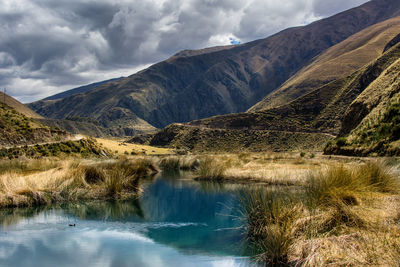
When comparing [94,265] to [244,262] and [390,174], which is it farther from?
[390,174]

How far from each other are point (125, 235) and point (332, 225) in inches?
221

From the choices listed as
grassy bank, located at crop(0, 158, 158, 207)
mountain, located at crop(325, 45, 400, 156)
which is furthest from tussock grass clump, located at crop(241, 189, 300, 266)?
mountain, located at crop(325, 45, 400, 156)

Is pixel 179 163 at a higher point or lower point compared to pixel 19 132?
lower

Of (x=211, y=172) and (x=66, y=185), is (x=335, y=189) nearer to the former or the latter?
(x=66, y=185)

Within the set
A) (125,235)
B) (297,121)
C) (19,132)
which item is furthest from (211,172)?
(297,121)

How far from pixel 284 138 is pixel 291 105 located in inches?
788

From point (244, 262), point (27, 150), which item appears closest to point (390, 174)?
point (244, 262)

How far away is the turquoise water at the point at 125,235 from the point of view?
292 inches

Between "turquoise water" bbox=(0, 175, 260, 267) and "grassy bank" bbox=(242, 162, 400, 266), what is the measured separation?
0.86 m

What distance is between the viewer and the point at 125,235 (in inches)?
369

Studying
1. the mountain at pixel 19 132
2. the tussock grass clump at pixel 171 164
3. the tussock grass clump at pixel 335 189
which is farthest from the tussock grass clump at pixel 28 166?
the tussock grass clump at pixel 171 164

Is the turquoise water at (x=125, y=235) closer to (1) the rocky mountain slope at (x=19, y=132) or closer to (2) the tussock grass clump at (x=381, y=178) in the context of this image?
(2) the tussock grass clump at (x=381, y=178)

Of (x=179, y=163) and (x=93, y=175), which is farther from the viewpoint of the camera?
(x=179, y=163)

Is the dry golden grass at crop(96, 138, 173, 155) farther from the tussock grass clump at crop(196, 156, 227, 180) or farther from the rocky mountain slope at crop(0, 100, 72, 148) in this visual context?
the tussock grass clump at crop(196, 156, 227, 180)
